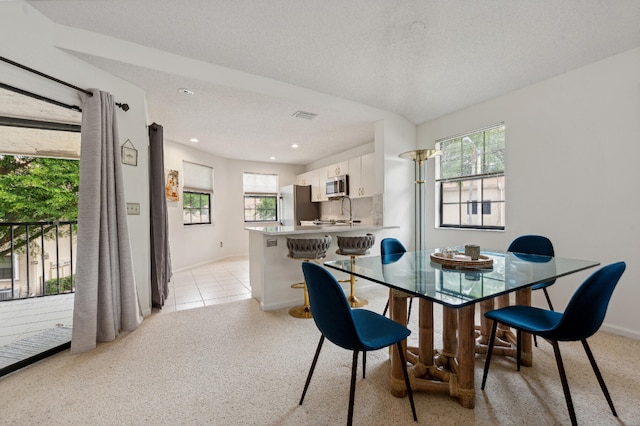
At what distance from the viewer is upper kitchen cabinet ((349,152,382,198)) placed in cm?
471

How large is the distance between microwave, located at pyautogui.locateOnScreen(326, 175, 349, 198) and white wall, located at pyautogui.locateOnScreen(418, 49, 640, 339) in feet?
8.45

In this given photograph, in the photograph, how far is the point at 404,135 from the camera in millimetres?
4223

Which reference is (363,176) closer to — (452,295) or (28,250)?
(452,295)

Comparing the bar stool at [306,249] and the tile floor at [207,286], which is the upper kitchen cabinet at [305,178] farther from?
the bar stool at [306,249]

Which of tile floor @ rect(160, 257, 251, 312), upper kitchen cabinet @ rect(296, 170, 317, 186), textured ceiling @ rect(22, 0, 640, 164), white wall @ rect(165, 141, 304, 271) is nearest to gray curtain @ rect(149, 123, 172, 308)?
tile floor @ rect(160, 257, 251, 312)

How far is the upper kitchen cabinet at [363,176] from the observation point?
4707 millimetres

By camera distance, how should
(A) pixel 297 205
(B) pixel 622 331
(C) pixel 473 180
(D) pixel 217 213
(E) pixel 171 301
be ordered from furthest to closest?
(A) pixel 297 205, (D) pixel 217 213, (C) pixel 473 180, (E) pixel 171 301, (B) pixel 622 331

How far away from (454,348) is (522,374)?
496 mm

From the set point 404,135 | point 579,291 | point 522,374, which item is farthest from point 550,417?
point 404,135

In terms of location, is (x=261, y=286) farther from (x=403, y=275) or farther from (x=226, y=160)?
(x=226, y=160)

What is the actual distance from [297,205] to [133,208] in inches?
155

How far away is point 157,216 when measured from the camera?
3217 mm

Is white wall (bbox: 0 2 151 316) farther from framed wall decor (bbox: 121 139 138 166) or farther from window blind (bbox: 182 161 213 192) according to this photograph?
window blind (bbox: 182 161 213 192)

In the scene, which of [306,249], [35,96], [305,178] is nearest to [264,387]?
[306,249]
